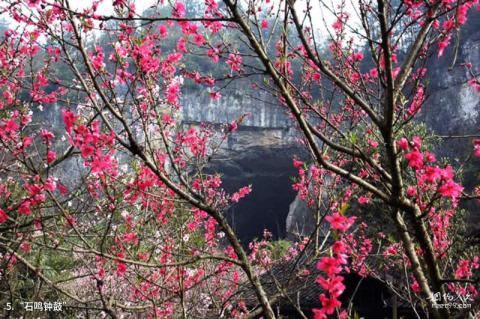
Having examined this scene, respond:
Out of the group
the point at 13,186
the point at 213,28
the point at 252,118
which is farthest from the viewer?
the point at 252,118

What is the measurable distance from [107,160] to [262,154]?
26.6 m

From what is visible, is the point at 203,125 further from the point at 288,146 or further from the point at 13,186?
the point at 288,146

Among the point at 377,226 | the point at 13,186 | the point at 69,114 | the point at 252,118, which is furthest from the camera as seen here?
the point at 252,118

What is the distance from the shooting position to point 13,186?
6.43 m

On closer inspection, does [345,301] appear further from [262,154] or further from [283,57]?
[262,154]

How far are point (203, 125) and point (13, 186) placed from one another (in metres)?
3.16

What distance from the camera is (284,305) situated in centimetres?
1152

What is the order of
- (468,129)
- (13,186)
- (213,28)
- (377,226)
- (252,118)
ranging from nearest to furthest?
(213,28)
(13,186)
(377,226)
(468,129)
(252,118)

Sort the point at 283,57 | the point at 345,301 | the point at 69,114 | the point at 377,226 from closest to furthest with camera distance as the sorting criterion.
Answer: the point at 69,114 → the point at 283,57 → the point at 345,301 → the point at 377,226

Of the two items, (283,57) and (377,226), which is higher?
(283,57)

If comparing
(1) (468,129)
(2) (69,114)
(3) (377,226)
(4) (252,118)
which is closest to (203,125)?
(2) (69,114)

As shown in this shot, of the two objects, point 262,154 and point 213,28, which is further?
point 262,154

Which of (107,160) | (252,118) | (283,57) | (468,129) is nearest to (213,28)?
(283,57)

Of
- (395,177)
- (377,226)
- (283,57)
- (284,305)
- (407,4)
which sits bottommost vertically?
(284,305)
